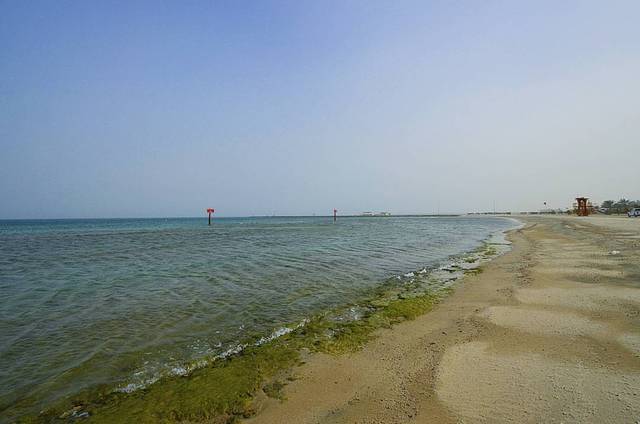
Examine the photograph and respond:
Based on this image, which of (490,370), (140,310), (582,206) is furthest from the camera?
(582,206)

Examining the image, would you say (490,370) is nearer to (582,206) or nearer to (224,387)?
(224,387)

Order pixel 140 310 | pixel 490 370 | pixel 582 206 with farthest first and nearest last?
pixel 582 206, pixel 140 310, pixel 490 370

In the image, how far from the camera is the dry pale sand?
419 centimetres

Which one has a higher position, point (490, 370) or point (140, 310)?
point (490, 370)

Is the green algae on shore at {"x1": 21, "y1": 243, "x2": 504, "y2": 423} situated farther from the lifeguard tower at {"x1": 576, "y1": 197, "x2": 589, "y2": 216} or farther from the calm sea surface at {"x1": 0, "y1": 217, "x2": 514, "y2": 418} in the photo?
the lifeguard tower at {"x1": 576, "y1": 197, "x2": 589, "y2": 216}

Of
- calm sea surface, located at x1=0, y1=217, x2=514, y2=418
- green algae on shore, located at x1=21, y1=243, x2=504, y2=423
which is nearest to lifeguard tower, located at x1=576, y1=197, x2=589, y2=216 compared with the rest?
calm sea surface, located at x1=0, y1=217, x2=514, y2=418

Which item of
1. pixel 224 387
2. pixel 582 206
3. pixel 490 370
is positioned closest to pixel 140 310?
pixel 224 387

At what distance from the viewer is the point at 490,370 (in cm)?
526

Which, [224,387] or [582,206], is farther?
[582,206]

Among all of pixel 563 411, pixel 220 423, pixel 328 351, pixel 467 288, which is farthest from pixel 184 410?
pixel 467 288

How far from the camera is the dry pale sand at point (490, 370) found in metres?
4.19

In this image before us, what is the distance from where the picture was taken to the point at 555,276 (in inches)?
498

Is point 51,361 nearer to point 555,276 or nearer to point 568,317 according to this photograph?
point 568,317

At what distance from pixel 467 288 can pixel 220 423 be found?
33.3 ft
